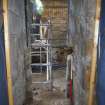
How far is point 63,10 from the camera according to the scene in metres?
7.66

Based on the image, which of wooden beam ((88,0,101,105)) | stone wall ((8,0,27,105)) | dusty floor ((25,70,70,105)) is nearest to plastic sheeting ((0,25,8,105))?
stone wall ((8,0,27,105))

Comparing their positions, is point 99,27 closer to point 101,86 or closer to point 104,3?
point 104,3

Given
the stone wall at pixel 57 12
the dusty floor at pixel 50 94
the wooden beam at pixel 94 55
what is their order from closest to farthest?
1. the wooden beam at pixel 94 55
2. the dusty floor at pixel 50 94
3. the stone wall at pixel 57 12

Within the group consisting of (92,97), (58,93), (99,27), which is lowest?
(58,93)

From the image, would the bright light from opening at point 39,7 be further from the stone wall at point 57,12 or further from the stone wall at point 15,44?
the stone wall at point 15,44

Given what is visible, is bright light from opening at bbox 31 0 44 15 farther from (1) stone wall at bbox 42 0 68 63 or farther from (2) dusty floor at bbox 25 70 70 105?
(2) dusty floor at bbox 25 70 70 105

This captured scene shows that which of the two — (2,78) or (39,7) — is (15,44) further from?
(39,7)

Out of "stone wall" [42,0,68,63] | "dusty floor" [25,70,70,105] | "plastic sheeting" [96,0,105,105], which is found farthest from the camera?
"stone wall" [42,0,68,63]

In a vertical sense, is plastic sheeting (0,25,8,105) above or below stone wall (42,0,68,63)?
below

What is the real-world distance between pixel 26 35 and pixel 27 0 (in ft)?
2.67

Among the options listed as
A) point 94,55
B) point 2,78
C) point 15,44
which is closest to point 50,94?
point 15,44

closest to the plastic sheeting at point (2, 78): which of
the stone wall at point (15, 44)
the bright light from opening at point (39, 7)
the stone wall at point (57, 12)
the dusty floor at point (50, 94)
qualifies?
the stone wall at point (15, 44)

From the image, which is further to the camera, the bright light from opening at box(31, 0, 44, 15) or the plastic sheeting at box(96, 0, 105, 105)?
the bright light from opening at box(31, 0, 44, 15)

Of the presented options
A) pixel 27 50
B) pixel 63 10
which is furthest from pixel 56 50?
pixel 27 50
